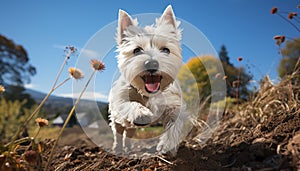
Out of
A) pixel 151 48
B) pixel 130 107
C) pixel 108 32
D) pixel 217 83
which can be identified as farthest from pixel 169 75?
pixel 217 83

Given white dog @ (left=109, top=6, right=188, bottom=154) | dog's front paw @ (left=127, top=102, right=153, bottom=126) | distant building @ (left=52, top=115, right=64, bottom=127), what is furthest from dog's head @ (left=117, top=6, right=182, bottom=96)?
distant building @ (left=52, top=115, right=64, bottom=127)

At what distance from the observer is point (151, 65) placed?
2963mm

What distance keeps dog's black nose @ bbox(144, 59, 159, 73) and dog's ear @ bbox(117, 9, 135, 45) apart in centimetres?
53

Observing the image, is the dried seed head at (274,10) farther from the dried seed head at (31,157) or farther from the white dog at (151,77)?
the dried seed head at (31,157)

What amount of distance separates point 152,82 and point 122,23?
30.4 inches

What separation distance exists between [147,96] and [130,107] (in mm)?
239

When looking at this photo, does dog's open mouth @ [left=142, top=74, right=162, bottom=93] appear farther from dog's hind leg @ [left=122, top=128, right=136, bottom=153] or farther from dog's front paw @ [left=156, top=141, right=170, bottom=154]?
dog's hind leg @ [left=122, top=128, right=136, bottom=153]

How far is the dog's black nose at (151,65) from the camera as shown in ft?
9.64

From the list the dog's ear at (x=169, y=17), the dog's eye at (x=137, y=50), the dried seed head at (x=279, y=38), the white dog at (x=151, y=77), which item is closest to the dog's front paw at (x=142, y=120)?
the white dog at (x=151, y=77)

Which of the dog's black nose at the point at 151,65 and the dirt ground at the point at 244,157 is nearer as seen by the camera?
the dirt ground at the point at 244,157

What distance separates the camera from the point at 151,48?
3078 millimetres

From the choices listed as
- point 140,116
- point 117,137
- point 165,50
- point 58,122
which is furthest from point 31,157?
point 58,122

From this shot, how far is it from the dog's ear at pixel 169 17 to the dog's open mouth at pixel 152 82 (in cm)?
64

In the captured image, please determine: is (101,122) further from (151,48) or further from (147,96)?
(151,48)
